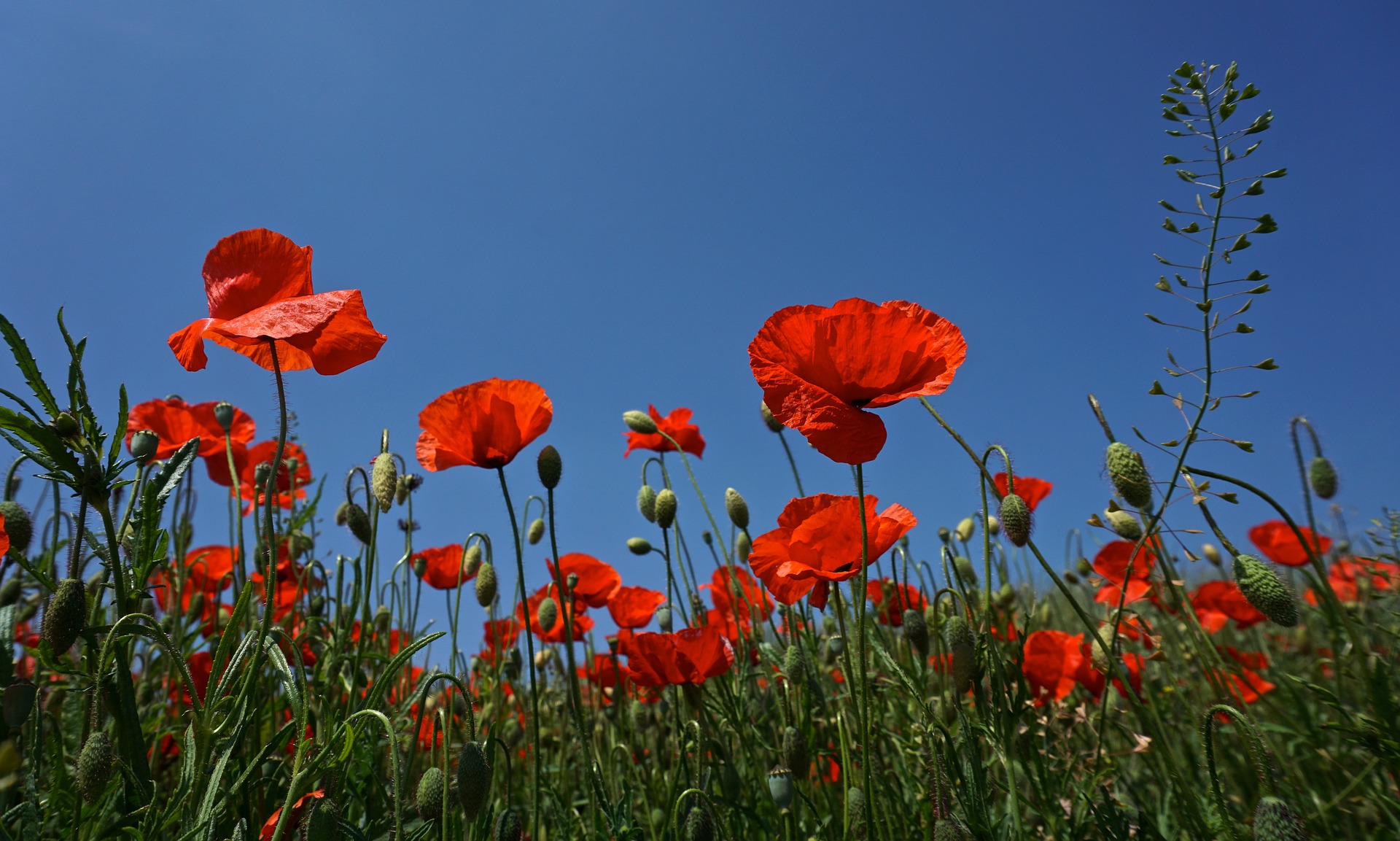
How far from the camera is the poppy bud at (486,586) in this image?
210 cm

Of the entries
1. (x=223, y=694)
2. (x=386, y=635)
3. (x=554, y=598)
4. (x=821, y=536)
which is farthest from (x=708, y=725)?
(x=386, y=635)

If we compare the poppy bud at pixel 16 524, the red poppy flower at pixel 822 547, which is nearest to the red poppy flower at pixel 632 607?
the red poppy flower at pixel 822 547

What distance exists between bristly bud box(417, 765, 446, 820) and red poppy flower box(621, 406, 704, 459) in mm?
1648

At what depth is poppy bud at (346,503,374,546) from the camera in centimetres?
222

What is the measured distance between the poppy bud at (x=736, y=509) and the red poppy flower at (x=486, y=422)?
652 millimetres

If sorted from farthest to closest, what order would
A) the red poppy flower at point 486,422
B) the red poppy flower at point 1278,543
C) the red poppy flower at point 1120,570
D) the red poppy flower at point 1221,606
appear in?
the red poppy flower at point 1278,543
the red poppy flower at point 1221,606
the red poppy flower at point 1120,570
the red poppy flower at point 486,422

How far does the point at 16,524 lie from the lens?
1.59 meters

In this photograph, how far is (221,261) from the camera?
1545mm

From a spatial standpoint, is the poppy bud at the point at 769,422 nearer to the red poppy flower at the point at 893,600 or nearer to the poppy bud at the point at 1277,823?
the red poppy flower at the point at 893,600

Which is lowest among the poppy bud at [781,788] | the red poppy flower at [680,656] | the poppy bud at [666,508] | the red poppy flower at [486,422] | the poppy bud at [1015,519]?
the poppy bud at [781,788]

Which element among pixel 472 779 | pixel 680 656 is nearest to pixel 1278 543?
pixel 680 656

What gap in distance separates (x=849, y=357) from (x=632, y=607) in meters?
1.67

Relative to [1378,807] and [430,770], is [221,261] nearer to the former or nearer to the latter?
[430,770]

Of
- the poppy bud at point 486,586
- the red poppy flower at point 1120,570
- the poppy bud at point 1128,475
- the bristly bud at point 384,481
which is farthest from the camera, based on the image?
the red poppy flower at point 1120,570
